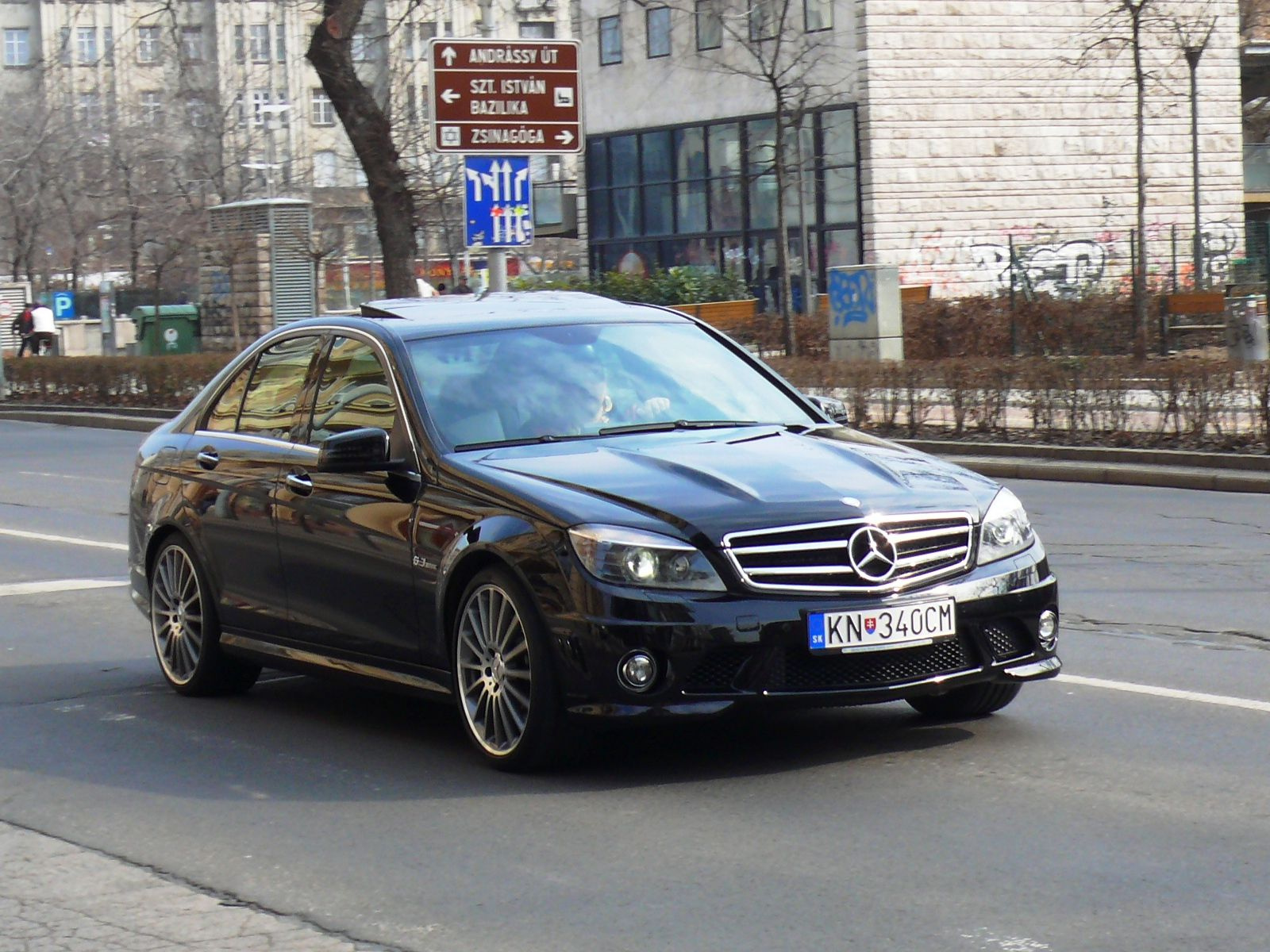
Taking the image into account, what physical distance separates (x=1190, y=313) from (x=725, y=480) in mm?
26574

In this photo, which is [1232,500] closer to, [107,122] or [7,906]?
[7,906]

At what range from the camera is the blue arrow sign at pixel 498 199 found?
17797 millimetres

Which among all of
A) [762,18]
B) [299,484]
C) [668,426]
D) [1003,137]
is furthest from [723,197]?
[668,426]

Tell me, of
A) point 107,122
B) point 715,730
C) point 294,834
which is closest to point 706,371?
point 715,730

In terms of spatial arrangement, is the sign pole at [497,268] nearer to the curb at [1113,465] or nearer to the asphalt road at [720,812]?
the curb at [1113,465]

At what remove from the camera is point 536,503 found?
667 centimetres

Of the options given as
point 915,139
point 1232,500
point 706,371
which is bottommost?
point 1232,500

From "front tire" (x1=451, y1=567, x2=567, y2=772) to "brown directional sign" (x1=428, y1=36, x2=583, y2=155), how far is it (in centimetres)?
1077

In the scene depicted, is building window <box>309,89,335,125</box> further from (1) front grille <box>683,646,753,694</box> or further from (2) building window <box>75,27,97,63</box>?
(1) front grille <box>683,646,753,694</box>

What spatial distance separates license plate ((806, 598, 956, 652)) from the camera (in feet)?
21.0

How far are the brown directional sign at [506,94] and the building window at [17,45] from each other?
11290 centimetres

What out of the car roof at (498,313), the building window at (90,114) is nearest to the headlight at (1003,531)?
the car roof at (498,313)

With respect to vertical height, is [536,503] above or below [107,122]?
below

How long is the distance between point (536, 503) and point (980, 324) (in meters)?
25.9
